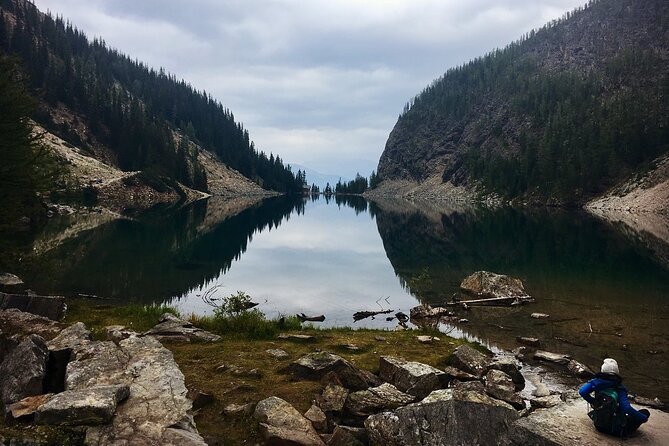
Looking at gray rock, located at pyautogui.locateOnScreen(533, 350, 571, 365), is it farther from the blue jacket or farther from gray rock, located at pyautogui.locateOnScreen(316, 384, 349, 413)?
gray rock, located at pyautogui.locateOnScreen(316, 384, 349, 413)

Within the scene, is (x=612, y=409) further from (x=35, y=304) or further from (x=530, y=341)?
(x=35, y=304)

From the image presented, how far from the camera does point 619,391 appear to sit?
9.18m

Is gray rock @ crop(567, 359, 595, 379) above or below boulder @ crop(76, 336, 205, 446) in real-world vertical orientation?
below

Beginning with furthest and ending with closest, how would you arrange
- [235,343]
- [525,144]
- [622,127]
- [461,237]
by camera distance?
[525,144], [622,127], [461,237], [235,343]

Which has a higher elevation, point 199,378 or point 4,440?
point 4,440

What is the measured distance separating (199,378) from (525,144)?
185947 mm

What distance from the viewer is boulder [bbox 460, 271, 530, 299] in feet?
106

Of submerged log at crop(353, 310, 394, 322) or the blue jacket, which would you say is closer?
the blue jacket

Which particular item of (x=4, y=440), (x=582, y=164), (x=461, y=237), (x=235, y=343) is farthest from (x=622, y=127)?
(x=4, y=440)

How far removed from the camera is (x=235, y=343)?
1700 centimetres

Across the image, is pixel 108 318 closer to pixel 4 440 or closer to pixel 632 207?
pixel 4 440

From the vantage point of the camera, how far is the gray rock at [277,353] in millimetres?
15450

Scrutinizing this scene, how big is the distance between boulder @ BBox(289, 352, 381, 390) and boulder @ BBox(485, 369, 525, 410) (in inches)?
146

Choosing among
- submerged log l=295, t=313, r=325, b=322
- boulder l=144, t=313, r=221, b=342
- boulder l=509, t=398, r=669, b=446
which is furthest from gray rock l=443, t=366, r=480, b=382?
submerged log l=295, t=313, r=325, b=322
